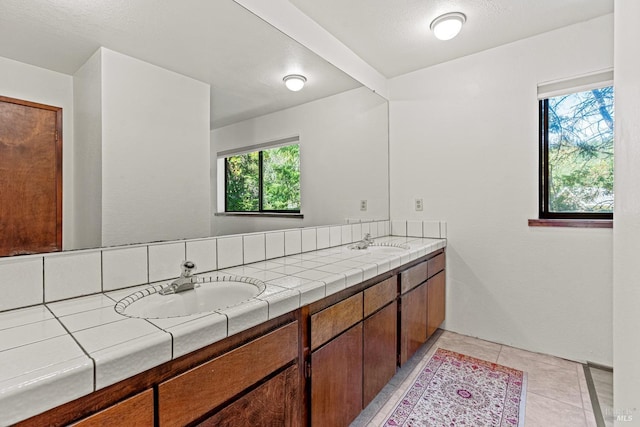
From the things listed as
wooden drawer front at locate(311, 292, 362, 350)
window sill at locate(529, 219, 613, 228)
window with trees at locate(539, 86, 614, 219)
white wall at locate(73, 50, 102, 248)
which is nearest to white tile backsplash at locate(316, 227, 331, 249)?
wooden drawer front at locate(311, 292, 362, 350)

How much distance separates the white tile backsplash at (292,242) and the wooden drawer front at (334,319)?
53cm

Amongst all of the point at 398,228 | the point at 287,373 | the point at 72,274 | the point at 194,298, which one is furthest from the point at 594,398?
the point at 72,274

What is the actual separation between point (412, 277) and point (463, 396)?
681mm

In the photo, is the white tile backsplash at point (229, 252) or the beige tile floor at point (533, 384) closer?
the white tile backsplash at point (229, 252)

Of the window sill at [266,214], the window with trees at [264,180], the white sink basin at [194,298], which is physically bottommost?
the white sink basin at [194,298]

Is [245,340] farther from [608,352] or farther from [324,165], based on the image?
[608,352]

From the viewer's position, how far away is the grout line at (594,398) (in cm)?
149

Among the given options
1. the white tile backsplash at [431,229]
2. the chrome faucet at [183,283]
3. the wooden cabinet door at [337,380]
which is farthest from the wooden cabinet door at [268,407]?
the white tile backsplash at [431,229]

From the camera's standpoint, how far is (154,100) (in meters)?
1.18

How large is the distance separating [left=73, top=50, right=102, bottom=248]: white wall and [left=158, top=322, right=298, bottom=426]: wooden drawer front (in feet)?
2.04

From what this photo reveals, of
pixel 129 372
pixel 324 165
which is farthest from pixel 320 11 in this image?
pixel 129 372

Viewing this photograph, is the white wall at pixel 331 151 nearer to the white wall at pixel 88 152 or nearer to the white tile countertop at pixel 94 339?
the white wall at pixel 88 152

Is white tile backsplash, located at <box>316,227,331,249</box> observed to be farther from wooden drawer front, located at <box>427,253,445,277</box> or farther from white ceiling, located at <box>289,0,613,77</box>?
white ceiling, located at <box>289,0,613,77</box>

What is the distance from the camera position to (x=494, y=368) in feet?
6.39
